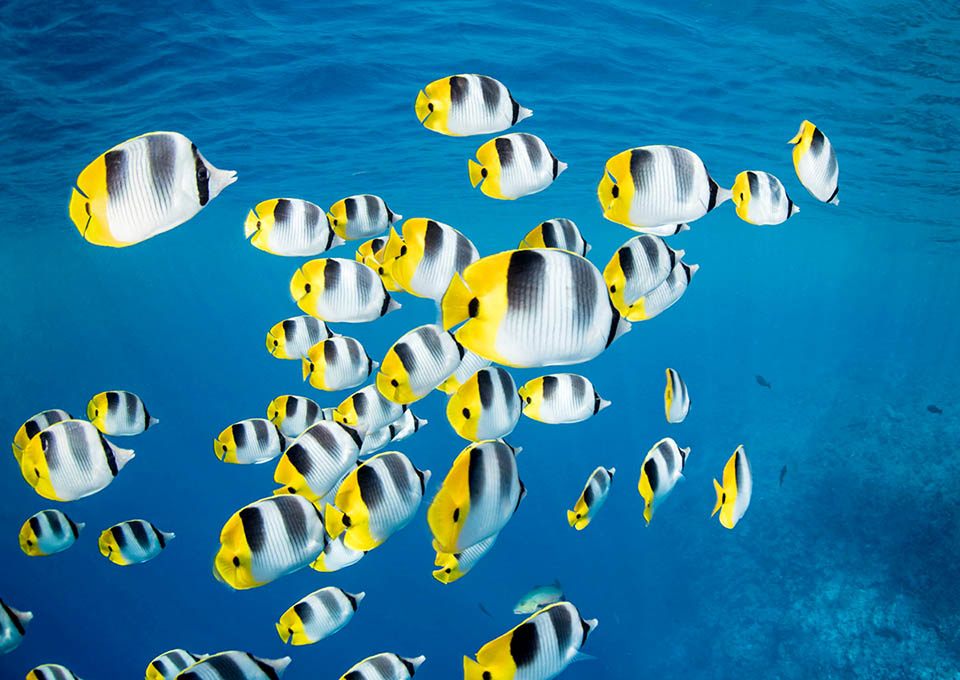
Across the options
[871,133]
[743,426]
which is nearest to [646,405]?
[743,426]

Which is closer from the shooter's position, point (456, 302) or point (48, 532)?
point (456, 302)

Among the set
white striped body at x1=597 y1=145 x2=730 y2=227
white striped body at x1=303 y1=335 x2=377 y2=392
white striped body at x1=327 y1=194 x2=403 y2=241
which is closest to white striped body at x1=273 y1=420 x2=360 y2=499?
white striped body at x1=303 y1=335 x2=377 y2=392

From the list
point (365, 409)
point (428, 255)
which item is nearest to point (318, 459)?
point (365, 409)

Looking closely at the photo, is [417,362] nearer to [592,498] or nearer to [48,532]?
[592,498]

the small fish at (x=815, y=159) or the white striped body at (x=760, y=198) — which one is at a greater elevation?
the small fish at (x=815, y=159)

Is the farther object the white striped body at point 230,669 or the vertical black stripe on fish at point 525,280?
the white striped body at point 230,669

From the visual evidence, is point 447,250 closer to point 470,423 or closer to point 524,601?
point 470,423

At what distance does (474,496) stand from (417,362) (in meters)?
1.14

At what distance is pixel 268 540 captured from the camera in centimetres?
335

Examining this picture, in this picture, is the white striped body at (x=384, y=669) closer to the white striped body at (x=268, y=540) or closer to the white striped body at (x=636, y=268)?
the white striped body at (x=268, y=540)

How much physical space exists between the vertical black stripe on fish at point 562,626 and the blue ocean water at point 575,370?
298 centimetres

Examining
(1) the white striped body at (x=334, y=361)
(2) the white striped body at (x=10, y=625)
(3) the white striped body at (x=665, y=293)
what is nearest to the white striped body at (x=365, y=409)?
(1) the white striped body at (x=334, y=361)

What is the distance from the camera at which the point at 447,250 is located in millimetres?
3209

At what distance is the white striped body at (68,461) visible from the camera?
3.96m
